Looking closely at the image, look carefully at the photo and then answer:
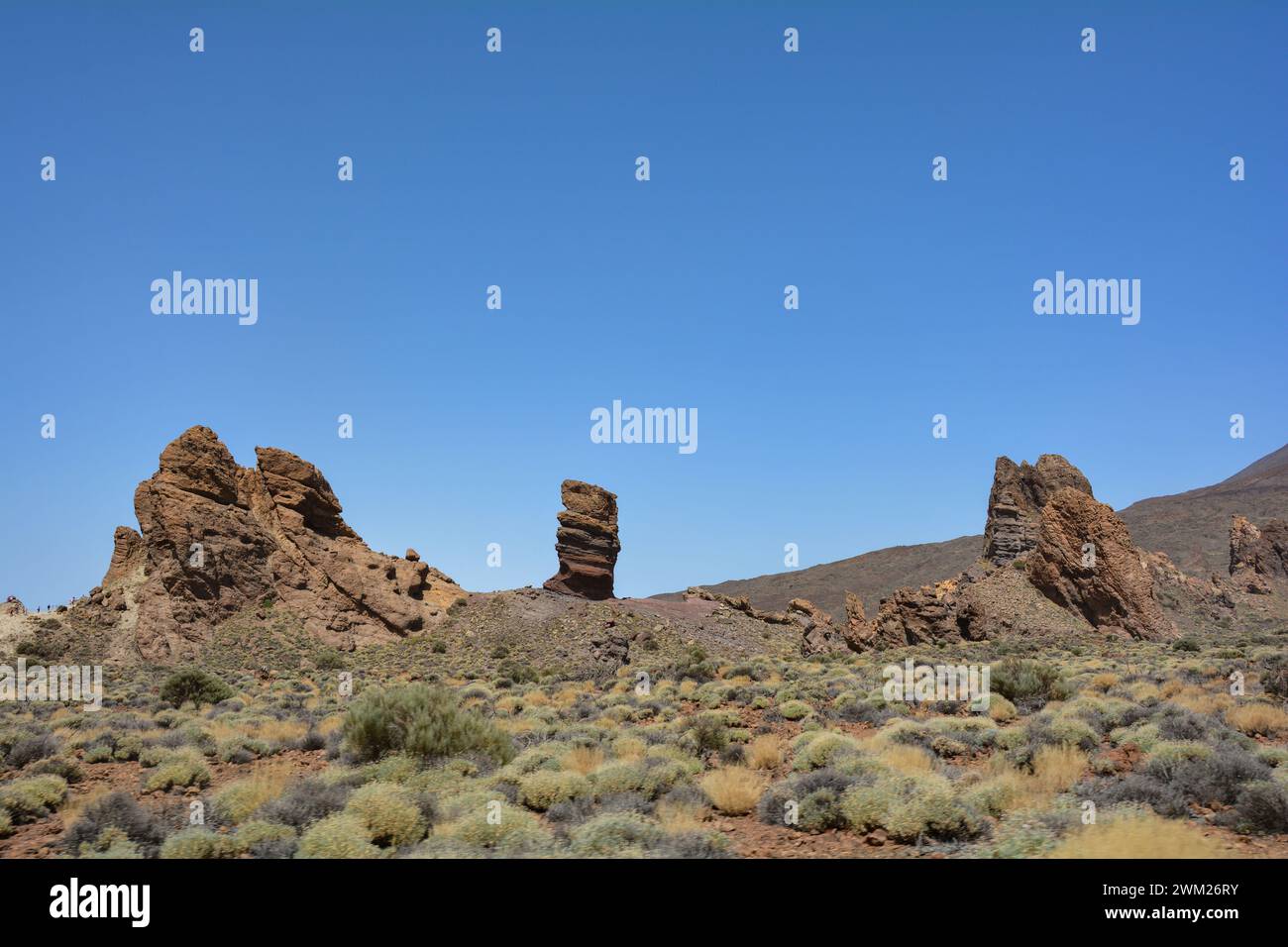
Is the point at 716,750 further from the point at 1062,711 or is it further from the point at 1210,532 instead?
the point at 1210,532

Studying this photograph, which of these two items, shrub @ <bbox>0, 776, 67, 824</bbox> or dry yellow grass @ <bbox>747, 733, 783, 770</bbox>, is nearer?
shrub @ <bbox>0, 776, 67, 824</bbox>

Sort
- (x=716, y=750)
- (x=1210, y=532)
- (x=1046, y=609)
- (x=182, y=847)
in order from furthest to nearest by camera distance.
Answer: (x=1210, y=532)
(x=1046, y=609)
(x=716, y=750)
(x=182, y=847)

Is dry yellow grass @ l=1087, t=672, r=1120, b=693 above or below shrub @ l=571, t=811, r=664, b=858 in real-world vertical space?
below

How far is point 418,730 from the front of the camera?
12102 millimetres

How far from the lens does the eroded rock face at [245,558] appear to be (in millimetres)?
42531

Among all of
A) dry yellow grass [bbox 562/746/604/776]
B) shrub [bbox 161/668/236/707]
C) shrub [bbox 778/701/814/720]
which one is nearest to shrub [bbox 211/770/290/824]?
dry yellow grass [bbox 562/746/604/776]

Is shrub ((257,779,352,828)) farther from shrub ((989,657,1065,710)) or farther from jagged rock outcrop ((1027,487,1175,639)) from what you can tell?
jagged rock outcrop ((1027,487,1175,639))

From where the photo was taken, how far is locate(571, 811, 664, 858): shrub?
23.8ft

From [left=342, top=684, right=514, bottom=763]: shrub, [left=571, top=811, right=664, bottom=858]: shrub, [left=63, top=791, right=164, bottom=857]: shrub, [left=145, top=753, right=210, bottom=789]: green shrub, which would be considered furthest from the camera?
[left=342, top=684, right=514, bottom=763]: shrub

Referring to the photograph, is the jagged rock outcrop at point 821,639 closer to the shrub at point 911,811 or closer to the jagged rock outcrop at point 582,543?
the jagged rock outcrop at point 582,543

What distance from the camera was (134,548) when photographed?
46.9 metres

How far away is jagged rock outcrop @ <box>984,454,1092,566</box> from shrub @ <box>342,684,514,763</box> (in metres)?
45.5

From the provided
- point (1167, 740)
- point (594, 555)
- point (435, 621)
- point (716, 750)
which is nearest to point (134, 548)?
point (435, 621)

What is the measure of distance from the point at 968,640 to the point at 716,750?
28.4 m
